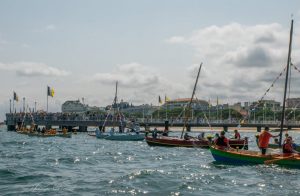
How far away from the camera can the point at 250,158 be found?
108 ft

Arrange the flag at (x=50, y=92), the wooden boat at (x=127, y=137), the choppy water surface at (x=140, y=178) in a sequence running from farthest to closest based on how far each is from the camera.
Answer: the flag at (x=50, y=92), the wooden boat at (x=127, y=137), the choppy water surface at (x=140, y=178)

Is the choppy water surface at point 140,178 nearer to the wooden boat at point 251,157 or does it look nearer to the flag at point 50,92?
the wooden boat at point 251,157

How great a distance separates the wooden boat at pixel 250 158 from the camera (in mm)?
31094

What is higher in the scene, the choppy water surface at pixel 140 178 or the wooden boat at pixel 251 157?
the wooden boat at pixel 251 157

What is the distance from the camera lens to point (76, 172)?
28.3 metres


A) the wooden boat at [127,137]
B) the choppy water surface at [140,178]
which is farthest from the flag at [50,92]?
the choppy water surface at [140,178]

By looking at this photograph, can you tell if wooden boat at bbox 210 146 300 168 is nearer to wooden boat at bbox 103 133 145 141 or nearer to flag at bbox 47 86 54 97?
wooden boat at bbox 103 133 145 141

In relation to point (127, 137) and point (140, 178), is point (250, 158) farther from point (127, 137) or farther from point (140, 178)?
point (127, 137)

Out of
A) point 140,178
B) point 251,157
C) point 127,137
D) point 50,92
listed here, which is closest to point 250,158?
point 251,157

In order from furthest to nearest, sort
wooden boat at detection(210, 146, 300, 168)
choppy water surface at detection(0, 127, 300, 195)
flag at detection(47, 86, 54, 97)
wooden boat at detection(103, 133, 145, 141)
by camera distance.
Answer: flag at detection(47, 86, 54, 97)
wooden boat at detection(103, 133, 145, 141)
wooden boat at detection(210, 146, 300, 168)
choppy water surface at detection(0, 127, 300, 195)

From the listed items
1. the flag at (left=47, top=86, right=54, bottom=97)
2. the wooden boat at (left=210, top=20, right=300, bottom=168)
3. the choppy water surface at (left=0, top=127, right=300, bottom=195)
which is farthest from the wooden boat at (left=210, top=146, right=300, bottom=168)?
the flag at (left=47, top=86, right=54, bottom=97)

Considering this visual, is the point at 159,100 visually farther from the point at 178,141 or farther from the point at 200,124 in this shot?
the point at 178,141

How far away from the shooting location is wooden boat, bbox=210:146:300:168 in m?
31.1

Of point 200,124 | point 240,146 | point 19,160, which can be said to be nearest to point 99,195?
point 19,160
